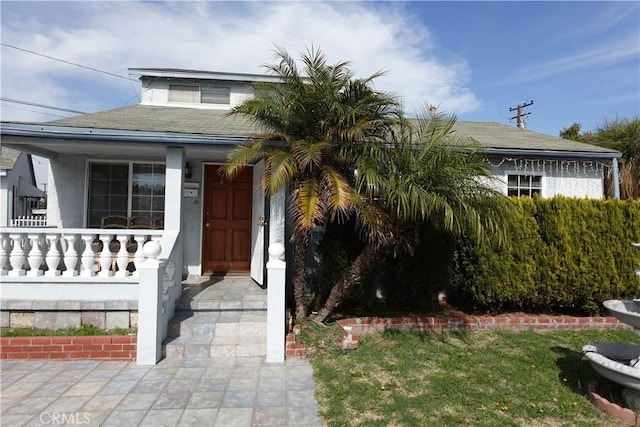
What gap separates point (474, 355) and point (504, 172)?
449 cm

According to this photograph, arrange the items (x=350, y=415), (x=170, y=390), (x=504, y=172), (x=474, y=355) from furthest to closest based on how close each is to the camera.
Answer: (x=504, y=172)
(x=474, y=355)
(x=170, y=390)
(x=350, y=415)

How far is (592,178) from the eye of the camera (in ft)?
26.5

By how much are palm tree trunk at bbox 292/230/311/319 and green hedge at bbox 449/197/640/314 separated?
8.90ft

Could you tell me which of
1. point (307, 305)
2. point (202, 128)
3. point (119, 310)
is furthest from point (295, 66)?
point (119, 310)

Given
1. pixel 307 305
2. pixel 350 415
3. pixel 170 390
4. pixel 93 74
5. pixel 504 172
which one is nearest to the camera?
pixel 350 415

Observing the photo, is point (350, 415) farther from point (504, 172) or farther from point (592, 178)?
point (592, 178)

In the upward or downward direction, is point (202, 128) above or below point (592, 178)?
above

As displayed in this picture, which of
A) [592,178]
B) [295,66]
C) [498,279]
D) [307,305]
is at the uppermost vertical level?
[295,66]

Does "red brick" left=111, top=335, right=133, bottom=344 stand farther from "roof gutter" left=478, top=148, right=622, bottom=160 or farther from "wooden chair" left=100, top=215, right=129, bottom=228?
"roof gutter" left=478, top=148, right=622, bottom=160

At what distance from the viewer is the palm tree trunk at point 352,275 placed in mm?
5363

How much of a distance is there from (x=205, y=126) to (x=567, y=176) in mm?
7646

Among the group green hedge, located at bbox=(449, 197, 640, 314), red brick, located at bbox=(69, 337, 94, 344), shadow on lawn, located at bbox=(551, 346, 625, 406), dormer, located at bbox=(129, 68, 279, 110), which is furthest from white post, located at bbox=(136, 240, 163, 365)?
dormer, located at bbox=(129, 68, 279, 110)

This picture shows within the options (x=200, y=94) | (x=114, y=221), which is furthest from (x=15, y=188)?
(x=114, y=221)

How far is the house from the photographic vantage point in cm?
530
